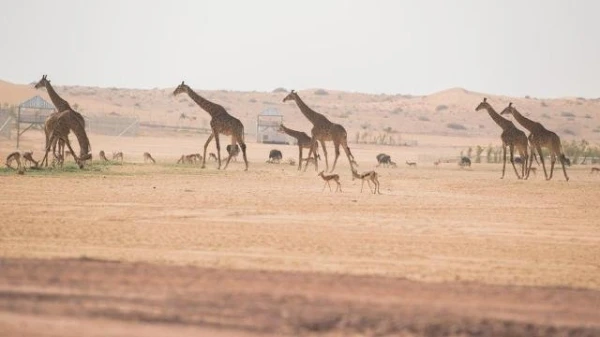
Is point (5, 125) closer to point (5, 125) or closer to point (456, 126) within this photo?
point (5, 125)

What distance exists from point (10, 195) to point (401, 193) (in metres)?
8.79

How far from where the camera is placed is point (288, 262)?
11.5 meters

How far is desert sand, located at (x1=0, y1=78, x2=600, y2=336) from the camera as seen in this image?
8.40 meters

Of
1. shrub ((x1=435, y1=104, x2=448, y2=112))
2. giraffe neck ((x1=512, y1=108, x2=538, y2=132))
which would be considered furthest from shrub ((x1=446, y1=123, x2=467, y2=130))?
giraffe neck ((x1=512, y1=108, x2=538, y2=132))

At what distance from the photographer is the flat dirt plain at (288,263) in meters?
8.39

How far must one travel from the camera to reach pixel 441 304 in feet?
30.2

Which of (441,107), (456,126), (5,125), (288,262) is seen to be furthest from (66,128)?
(441,107)

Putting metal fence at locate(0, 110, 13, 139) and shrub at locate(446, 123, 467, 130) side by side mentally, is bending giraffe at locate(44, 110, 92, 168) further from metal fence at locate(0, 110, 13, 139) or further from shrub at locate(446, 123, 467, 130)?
shrub at locate(446, 123, 467, 130)

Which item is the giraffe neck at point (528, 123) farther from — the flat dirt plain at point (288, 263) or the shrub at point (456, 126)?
the shrub at point (456, 126)

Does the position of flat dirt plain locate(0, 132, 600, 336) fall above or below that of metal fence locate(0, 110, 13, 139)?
below

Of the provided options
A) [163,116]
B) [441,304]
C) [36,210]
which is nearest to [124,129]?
[163,116]

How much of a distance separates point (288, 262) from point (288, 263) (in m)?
0.08

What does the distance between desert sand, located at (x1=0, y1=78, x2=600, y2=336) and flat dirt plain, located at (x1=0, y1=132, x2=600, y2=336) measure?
1.0 inches

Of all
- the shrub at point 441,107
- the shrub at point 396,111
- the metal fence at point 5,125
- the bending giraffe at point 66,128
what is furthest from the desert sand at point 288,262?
the shrub at point 441,107
